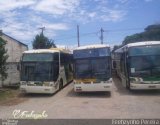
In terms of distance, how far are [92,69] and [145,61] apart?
3417mm

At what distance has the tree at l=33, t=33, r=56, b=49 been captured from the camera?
1882 inches

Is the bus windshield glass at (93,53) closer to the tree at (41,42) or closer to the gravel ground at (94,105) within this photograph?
the gravel ground at (94,105)

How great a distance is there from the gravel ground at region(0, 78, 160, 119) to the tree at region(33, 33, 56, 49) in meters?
28.1

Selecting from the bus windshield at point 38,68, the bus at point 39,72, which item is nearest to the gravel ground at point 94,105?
the bus at point 39,72

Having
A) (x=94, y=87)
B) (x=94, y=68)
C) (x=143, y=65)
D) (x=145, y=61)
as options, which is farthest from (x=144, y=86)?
(x=94, y=68)

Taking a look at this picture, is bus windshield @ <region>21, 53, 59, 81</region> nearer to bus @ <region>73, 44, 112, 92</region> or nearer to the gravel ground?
the gravel ground

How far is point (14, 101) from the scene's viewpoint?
57.6 feet

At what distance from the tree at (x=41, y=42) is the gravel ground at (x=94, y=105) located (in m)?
28.1

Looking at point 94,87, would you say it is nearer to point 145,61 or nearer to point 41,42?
point 145,61

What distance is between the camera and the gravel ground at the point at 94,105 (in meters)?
12.7

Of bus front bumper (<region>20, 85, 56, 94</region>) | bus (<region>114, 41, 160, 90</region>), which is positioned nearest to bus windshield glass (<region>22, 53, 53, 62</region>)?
bus front bumper (<region>20, 85, 56, 94</region>)

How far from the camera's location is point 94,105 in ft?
50.0

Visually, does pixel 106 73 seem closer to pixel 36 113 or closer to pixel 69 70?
pixel 36 113

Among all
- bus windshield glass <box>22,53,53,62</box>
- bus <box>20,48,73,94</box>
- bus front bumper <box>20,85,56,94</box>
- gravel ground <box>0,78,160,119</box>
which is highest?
bus windshield glass <box>22,53,53,62</box>
